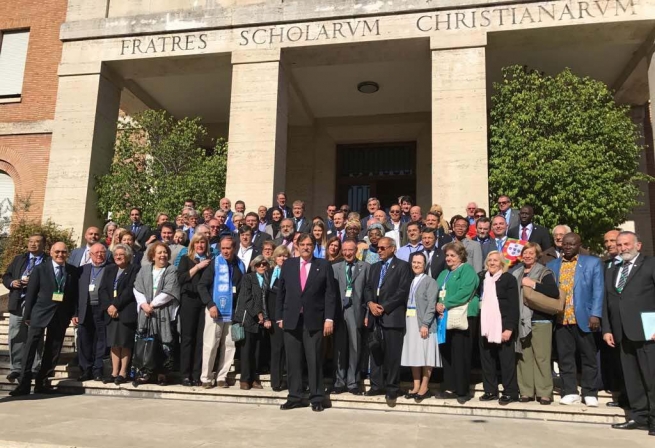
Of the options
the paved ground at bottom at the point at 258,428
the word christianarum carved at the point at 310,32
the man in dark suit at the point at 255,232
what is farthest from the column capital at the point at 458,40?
the paved ground at bottom at the point at 258,428

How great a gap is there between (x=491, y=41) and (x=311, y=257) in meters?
8.61

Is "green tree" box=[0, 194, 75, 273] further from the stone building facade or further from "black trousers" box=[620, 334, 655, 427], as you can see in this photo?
"black trousers" box=[620, 334, 655, 427]

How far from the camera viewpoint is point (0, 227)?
15461 mm

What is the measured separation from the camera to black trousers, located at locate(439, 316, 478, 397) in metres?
6.45

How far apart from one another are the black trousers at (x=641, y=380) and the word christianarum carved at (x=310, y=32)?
932 cm

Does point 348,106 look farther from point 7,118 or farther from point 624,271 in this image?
point 624,271

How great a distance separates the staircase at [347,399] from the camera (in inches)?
236

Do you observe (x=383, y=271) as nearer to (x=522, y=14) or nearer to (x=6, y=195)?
(x=522, y=14)

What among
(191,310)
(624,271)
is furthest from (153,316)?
(624,271)

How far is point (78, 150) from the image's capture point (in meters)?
13.7

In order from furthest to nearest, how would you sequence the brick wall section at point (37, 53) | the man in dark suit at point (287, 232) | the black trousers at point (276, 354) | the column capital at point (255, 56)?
the brick wall section at point (37, 53) → the column capital at point (255, 56) → the man in dark suit at point (287, 232) → the black trousers at point (276, 354)

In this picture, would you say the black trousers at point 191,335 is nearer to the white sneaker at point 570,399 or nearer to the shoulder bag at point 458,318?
the shoulder bag at point 458,318

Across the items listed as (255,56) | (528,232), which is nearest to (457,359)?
(528,232)

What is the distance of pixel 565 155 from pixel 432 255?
207 inches
